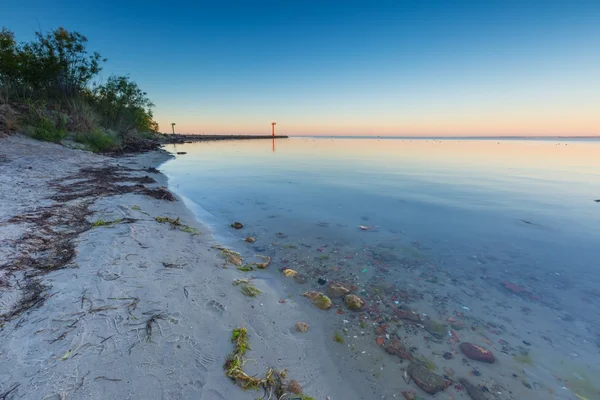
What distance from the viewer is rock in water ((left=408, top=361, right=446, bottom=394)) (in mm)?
2742

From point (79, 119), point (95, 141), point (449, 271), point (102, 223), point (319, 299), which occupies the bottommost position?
point (449, 271)

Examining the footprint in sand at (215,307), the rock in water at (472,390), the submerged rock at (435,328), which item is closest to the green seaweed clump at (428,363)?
the rock in water at (472,390)

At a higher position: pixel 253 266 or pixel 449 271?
pixel 253 266

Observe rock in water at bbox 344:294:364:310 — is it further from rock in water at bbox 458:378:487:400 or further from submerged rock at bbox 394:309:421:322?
rock in water at bbox 458:378:487:400

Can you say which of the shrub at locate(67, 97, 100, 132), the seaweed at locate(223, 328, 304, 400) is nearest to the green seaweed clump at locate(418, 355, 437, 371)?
the seaweed at locate(223, 328, 304, 400)

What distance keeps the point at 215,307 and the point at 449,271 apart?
4.88m

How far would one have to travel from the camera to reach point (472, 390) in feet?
9.03

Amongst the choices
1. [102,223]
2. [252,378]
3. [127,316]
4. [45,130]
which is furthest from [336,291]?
[45,130]

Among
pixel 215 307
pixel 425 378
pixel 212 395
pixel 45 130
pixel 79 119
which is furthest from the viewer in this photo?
pixel 79 119

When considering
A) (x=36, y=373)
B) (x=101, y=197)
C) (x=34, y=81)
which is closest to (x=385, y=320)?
(x=36, y=373)

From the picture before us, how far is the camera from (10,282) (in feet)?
9.79

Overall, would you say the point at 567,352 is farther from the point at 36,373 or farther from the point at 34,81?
the point at 34,81

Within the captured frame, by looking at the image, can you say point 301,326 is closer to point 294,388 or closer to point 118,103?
point 294,388

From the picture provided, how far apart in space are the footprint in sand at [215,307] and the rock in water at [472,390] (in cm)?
307
